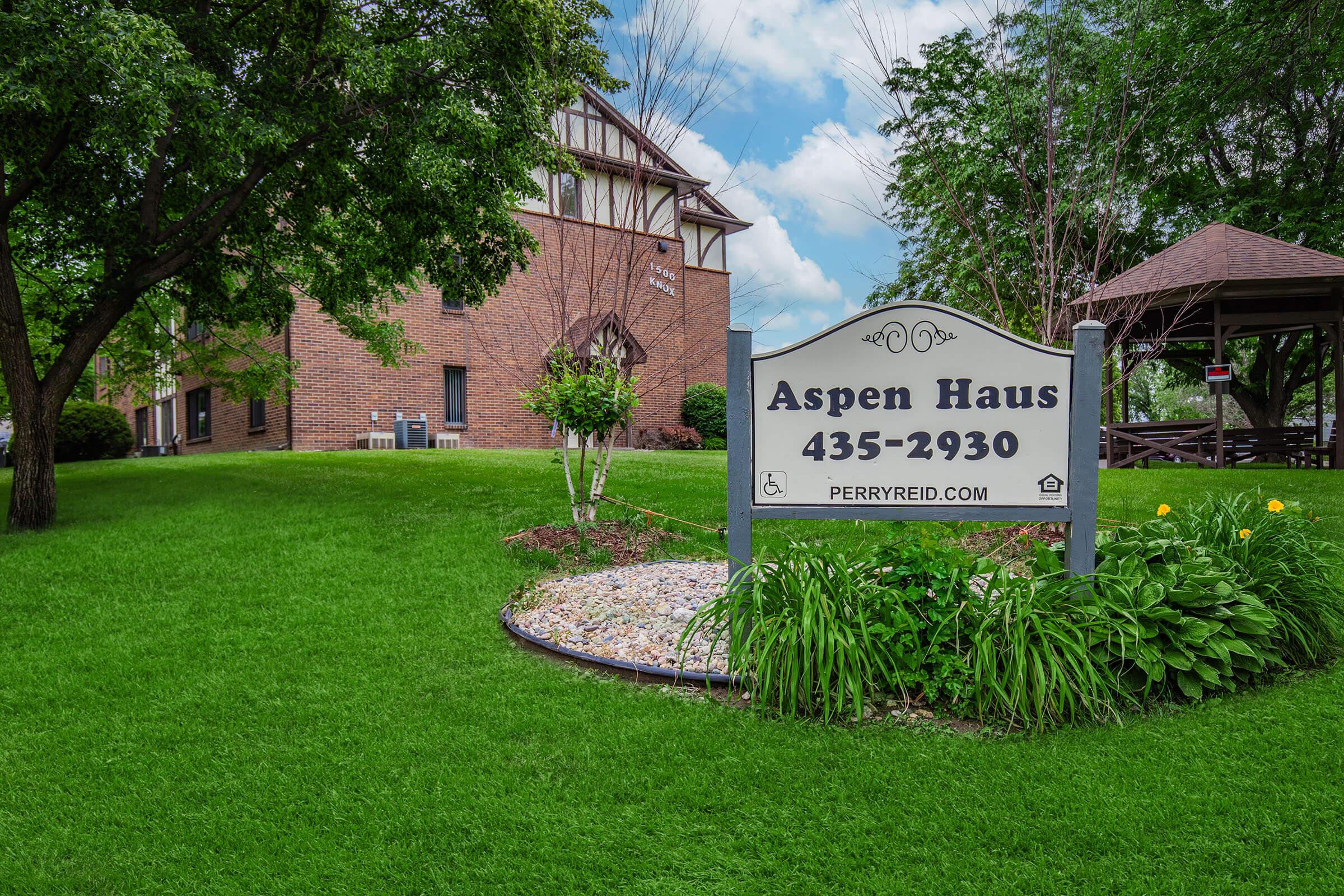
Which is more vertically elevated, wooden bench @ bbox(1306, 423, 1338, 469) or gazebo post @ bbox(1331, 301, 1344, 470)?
gazebo post @ bbox(1331, 301, 1344, 470)

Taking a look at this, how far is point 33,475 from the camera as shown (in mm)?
8625

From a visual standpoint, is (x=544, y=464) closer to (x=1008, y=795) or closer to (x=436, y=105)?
(x=436, y=105)

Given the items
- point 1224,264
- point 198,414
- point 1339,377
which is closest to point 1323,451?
point 1339,377

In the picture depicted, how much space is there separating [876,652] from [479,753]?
5.80ft

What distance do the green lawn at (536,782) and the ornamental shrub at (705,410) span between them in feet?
58.0

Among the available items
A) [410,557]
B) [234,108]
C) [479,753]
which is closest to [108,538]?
[410,557]

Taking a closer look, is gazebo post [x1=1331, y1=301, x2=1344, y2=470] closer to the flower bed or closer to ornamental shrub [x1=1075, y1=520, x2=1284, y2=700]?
the flower bed

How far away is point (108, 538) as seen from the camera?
7668 mm

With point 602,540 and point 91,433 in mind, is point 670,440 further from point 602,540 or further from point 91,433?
point 602,540

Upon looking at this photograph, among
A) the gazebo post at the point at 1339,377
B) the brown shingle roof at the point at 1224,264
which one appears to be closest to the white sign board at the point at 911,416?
the brown shingle roof at the point at 1224,264

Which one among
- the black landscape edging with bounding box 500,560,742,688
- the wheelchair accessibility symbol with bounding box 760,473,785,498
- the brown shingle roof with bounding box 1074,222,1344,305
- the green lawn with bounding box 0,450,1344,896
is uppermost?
the brown shingle roof with bounding box 1074,222,1344,305

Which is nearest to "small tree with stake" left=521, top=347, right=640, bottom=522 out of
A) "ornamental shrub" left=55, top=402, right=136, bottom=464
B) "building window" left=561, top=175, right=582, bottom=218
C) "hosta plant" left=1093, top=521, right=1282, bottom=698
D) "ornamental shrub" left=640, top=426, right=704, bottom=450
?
"hosta plant" left=1093, top=521, right=1282, bottom=698

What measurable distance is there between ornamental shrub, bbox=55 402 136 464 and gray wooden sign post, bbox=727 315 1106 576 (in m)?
20.0

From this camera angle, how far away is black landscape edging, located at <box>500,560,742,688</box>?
13.1ft
